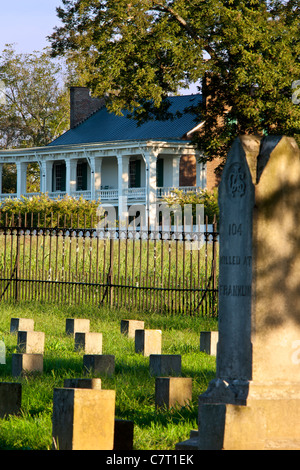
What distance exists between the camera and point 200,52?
27.1m

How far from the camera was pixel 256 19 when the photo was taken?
26.5 metres

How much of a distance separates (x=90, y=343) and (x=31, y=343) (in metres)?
0.74

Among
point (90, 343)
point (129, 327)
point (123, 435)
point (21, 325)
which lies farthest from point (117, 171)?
point (123, 435)

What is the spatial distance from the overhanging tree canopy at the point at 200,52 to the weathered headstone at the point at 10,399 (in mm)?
20593

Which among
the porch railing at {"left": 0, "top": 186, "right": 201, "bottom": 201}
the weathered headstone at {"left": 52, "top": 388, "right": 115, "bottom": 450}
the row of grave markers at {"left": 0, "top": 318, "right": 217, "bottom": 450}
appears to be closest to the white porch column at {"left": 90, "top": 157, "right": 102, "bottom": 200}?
the porch railing at {"left": 0, "top": 186, "right": 201, "bottom": 201}

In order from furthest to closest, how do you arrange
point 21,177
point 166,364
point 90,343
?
point 21,177 < point 90,343 < point 166,364

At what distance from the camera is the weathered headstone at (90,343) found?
1019 cm

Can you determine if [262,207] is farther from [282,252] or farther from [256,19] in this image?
[256,19]

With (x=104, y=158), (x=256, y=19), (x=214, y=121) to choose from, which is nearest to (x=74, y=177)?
(x=104, y=158)

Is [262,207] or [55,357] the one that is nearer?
[262,207]

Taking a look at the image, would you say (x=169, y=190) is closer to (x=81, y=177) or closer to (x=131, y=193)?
(x=131, y=193)

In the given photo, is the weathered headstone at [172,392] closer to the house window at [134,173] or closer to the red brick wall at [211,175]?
the red brick wall at [211,175]

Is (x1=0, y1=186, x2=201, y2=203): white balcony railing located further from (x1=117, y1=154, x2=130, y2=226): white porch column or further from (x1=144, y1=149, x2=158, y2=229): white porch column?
(x1=144, y1=149, x2=158, y2=229): white porch column

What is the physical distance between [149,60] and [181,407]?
2132 centimetres
